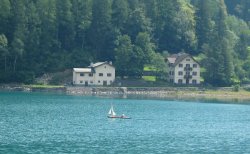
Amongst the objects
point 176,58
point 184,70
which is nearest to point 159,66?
point 184,70

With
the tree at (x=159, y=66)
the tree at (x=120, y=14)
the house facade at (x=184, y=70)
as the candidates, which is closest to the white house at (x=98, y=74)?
the tree at (x=159, y=66)

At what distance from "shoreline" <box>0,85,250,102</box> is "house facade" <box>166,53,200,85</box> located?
5.80 meters

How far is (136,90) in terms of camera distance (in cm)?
11662

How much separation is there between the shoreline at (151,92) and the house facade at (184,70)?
5.80 meters

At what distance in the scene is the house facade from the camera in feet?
413

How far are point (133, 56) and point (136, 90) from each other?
7166 millimetres

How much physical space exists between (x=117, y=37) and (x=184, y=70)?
1386 cm

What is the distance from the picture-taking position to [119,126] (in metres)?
67.4

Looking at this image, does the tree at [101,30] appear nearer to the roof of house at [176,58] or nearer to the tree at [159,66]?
the tree at [159,66]

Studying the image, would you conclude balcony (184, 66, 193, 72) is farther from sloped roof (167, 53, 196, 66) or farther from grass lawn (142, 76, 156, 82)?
grass lawn (142, 76, 156, 82)

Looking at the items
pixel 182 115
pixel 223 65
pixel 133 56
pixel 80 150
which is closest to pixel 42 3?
pixel 133 56

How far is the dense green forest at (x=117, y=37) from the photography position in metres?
120

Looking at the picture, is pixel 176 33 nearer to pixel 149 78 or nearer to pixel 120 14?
pixel 120 14

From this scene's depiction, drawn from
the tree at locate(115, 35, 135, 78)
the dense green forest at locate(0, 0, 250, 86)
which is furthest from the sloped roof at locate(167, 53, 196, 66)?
the tree at locate(115, 35, 135, 78)
